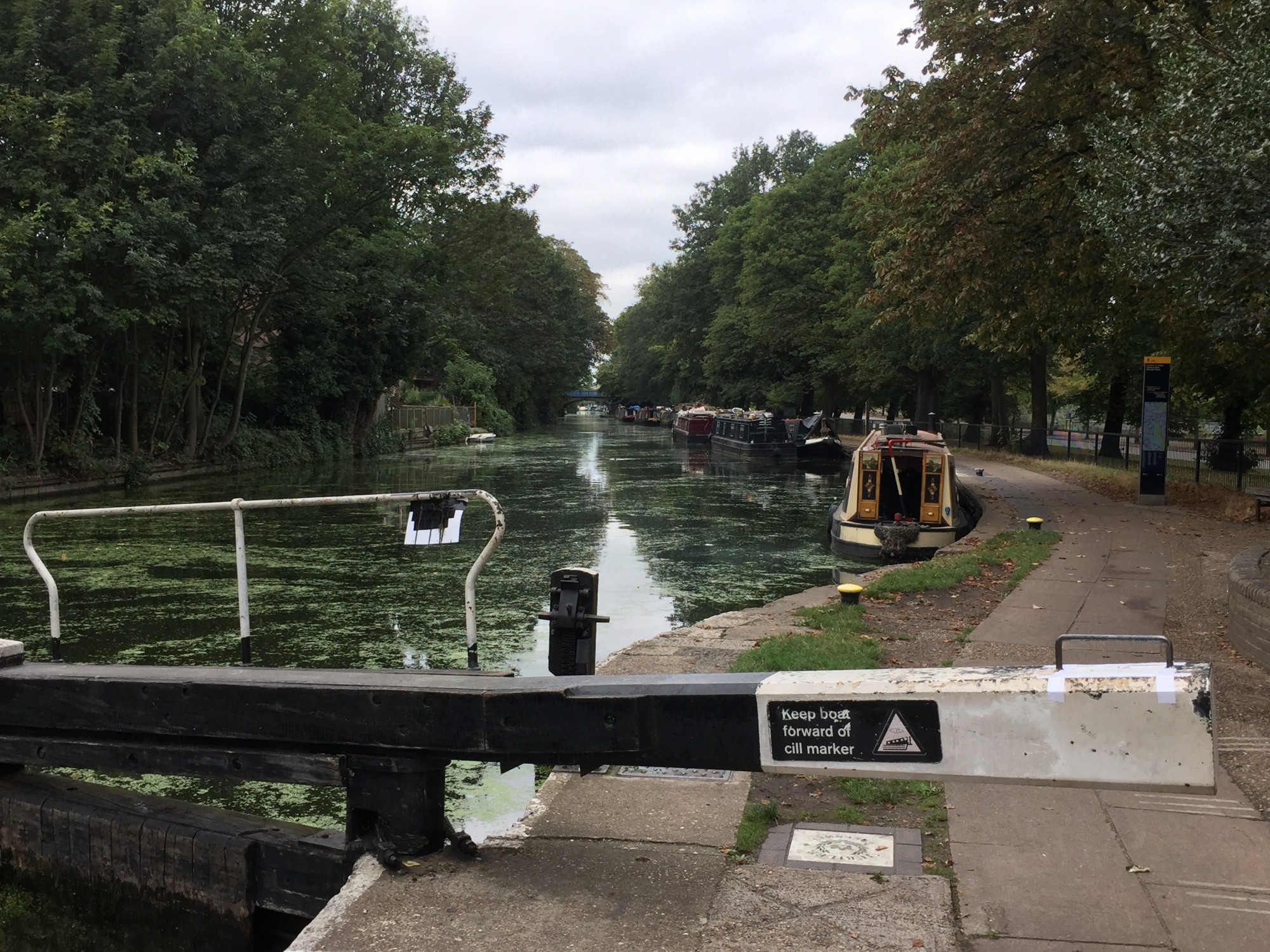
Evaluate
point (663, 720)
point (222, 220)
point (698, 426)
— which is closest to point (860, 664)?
point (663, 720)

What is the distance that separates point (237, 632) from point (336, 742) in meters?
7.33

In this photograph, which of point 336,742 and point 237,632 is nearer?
point 336,742

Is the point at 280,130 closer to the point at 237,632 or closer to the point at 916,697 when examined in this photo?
the point at 237,632

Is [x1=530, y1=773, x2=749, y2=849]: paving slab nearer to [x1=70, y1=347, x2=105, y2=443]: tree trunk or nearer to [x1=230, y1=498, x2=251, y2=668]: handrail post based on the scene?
[x1=230, y1=498, x2=251, y2=668]: handrail post

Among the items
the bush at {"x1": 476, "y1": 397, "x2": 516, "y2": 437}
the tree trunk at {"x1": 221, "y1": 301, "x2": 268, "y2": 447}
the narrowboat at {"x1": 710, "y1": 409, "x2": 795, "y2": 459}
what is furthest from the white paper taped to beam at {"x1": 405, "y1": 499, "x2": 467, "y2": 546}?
the bush at {"x1": 476, "y1": 397, "x2": 516, "y2": 437}

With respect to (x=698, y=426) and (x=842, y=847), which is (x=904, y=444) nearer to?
(x=842, y=847)

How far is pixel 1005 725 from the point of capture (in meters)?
3.62

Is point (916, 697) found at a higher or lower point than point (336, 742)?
higher

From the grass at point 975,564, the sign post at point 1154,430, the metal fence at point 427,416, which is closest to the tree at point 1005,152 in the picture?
the sign post at point 1154,430

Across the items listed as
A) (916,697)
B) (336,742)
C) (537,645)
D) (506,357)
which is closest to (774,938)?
(916,697)

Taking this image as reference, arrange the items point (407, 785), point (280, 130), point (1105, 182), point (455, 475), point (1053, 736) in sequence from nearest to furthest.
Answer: point (1053, 736) → point (407, 785) → point (1105, 182) → point (280, 130) → point (455, 475)

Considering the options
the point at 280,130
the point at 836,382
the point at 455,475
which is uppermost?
the point at 280,130

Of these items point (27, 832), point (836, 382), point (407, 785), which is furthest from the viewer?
point (836, 382)

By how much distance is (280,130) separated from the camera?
95.3ft
